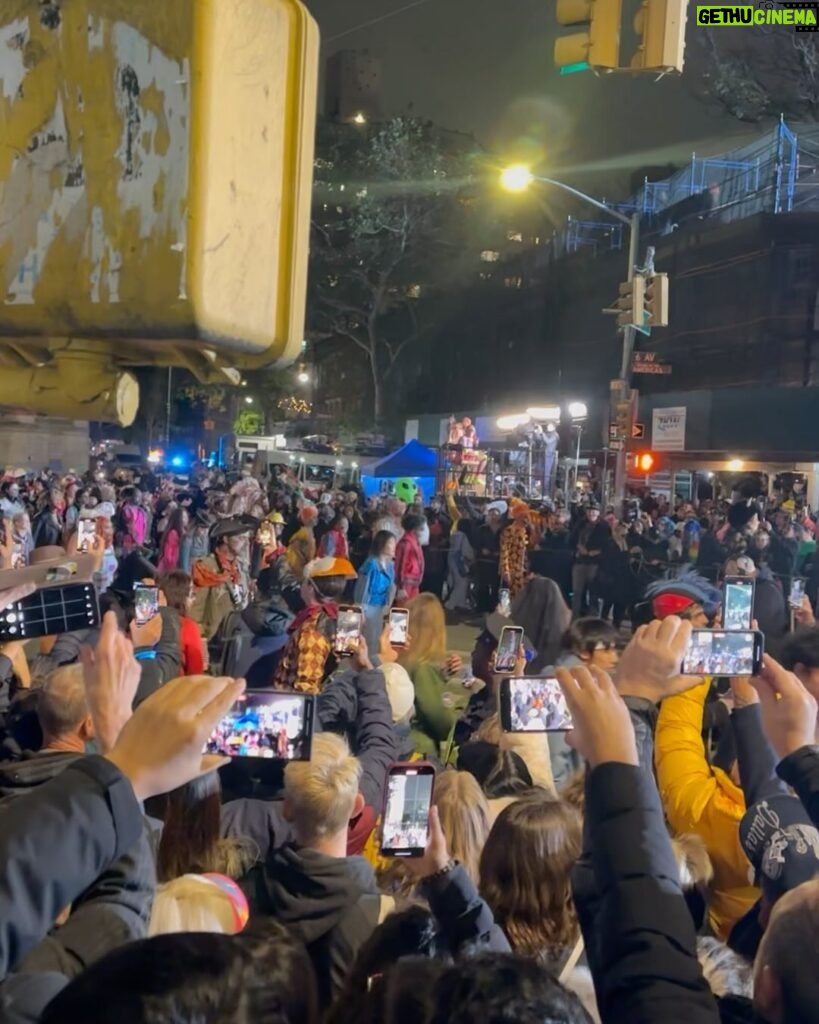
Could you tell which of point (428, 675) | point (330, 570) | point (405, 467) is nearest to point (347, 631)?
point (428, 675)

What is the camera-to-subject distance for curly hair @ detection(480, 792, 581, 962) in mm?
2648

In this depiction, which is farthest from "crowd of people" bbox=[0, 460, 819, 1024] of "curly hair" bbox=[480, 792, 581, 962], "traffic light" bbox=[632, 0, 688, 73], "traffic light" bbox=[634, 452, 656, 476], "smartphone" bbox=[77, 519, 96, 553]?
"traffic light" bbox=[634, 452, 656, 476]

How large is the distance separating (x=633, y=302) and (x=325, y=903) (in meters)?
12.2

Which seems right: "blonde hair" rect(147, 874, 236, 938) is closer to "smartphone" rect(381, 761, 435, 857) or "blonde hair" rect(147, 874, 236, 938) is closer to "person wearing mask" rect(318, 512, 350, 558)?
"smartphone" rect(381, 761, 435, 857)

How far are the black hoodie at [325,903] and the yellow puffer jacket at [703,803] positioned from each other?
130 cm

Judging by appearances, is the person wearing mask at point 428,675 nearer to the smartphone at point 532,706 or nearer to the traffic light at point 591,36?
the smartphone at point 532,706

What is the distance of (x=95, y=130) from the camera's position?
133 centimetres

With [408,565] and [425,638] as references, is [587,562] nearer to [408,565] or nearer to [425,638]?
[408,565]

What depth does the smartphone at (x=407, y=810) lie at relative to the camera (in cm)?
249

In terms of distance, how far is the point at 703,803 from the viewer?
345 centimetres

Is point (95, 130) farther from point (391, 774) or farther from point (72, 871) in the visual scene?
point (391, 774)

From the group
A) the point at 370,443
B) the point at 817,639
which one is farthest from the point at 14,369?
the point at 370,443

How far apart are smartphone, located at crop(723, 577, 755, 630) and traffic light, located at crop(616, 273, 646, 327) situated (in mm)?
8656

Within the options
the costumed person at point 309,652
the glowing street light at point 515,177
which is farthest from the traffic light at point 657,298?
the costumed person at point 309,652
